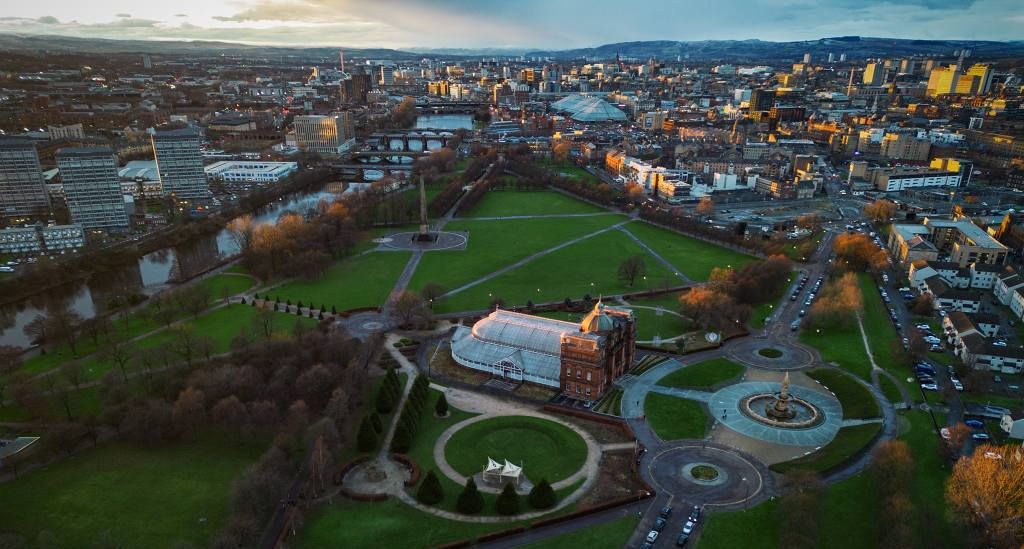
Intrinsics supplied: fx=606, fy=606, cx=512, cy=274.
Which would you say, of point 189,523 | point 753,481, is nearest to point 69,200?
point 189,523

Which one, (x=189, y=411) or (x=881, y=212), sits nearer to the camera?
(x=189, y=411)

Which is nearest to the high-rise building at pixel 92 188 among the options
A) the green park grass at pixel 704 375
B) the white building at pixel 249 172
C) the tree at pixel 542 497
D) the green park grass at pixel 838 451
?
the white building at pixel 249 172

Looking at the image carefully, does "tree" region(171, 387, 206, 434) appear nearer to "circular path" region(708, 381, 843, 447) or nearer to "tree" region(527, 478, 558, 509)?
"tree" region(527, 478, 558, 509)

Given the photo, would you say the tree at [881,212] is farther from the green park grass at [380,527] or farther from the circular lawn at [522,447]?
the green park grass at [380,527]

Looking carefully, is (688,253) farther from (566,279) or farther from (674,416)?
(674,416)

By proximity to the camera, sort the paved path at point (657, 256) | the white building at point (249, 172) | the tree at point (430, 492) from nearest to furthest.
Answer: the tree at point (430, 492), the paved path at point (657, 256), the white building at point (249, 172)

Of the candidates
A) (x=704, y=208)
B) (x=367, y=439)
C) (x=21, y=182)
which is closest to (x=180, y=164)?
(x=21, y=182)
